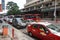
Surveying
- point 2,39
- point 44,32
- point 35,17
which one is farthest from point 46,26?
point 35,17

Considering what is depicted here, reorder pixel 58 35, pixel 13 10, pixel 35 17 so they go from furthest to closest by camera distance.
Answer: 1. pixel 13 10
2. pixel 35 17
3. pixel 58 35

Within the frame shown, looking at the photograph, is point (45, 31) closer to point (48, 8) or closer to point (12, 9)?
point (48, 8)

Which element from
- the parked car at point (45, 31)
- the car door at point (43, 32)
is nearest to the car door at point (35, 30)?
the parked car at point (45, 31)

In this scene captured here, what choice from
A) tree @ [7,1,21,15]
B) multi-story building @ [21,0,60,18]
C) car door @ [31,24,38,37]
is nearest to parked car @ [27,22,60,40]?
car door @ [31,24,38,37]

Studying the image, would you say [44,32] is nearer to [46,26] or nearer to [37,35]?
[46,26]

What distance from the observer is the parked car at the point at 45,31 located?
11.6m

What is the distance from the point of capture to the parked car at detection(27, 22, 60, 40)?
11.6 m

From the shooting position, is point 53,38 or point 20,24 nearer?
point 53,38

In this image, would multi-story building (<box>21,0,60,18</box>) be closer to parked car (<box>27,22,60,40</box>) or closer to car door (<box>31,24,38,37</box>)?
car door (<box>31,24,38,37</box>)

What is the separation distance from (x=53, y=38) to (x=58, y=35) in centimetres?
40

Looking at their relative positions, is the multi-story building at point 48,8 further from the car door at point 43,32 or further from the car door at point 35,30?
the car door at point 43,32

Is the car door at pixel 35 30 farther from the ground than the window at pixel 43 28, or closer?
closer

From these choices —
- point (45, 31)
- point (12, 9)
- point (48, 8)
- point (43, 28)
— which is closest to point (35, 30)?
point (43, 28)

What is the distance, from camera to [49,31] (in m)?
12.2
